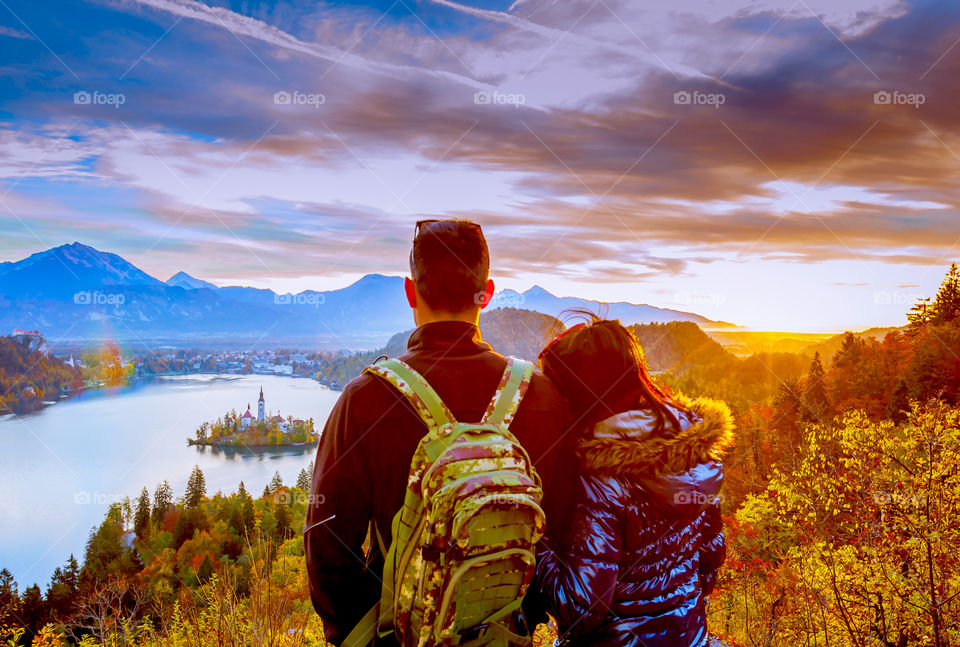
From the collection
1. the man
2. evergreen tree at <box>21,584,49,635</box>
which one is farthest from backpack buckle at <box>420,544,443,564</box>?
evergreen tree at <box>21,584,49,635</box>

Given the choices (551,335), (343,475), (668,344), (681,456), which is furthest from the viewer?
(668,344)

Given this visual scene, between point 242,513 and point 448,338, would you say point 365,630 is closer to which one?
point 448,338

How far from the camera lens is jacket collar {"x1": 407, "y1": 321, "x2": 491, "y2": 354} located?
5.97ft

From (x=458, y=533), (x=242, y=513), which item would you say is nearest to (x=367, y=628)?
(x=458, y=533)

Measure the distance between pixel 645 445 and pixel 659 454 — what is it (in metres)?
0.05

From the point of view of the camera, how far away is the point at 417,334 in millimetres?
1862

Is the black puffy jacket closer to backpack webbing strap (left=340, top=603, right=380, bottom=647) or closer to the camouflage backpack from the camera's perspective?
the camouflage backpack

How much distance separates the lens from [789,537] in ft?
65.7

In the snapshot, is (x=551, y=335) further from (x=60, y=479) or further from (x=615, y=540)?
(x=60, y=479)

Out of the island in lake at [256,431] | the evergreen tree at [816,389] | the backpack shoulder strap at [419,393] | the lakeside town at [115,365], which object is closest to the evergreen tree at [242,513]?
the lakeside town at [115,365]

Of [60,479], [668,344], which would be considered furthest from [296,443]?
[668,344]

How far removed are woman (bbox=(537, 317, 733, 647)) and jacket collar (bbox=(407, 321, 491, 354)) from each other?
36 centimetres

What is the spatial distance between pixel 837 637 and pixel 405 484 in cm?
819

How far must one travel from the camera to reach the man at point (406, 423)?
1.68 metres
